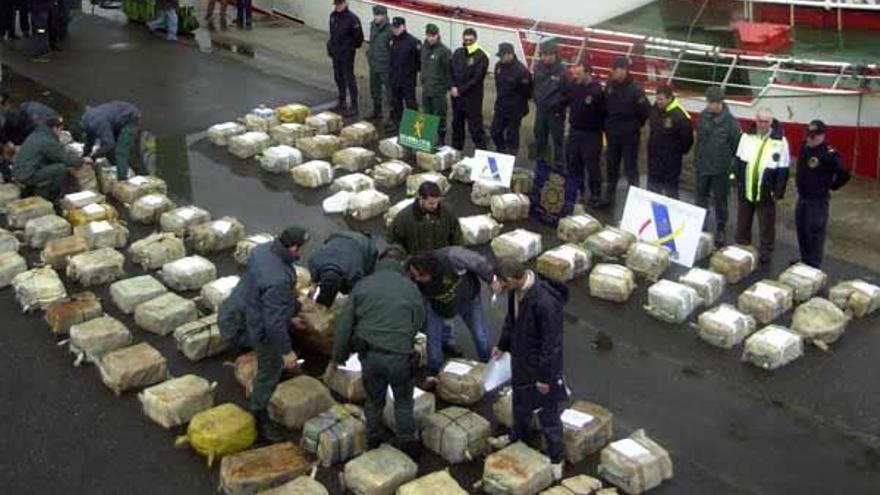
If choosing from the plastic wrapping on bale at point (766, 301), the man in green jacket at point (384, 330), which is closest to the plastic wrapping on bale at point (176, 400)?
the man in green jacket at point (384, 330)

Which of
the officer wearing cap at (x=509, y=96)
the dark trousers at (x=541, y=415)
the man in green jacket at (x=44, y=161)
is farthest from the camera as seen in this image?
the officer wearing cap at (x=509, y=96)

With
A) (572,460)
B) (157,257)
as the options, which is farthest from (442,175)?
(572,460)

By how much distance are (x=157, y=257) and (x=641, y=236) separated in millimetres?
5287

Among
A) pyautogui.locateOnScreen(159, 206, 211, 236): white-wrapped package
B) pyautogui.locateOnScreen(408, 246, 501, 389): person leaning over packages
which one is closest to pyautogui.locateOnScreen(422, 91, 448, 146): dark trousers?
pyautogui.locateOnScreen(159, 206, 211, 236): white-wrapped package

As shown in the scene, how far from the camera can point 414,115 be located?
13.5 meters

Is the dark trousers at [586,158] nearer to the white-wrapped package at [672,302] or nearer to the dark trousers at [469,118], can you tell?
the dark trousers at [469,118]

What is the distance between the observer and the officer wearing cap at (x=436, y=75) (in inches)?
531

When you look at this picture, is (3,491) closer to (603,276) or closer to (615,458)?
(615,458)

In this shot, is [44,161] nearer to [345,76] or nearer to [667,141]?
[345,76]

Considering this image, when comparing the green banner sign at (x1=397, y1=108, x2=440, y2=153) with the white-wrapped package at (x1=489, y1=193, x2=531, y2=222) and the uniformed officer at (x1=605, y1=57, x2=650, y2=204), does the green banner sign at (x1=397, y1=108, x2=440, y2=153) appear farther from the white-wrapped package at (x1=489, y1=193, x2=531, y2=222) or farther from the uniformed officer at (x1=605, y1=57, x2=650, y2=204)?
the uniformed officer at (x1=605, y1=57, x2=650, y2=204)

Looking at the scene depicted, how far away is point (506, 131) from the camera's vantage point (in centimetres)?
1346

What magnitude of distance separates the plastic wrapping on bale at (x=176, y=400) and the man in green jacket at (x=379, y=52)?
769cm

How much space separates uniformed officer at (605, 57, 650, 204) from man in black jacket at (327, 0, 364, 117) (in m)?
4.90

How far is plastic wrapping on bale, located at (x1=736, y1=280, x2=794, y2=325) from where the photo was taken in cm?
938
